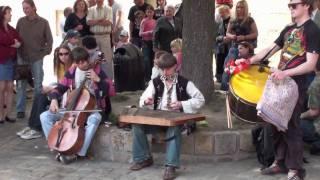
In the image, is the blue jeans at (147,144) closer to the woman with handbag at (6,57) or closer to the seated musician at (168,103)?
the seated musician at (168,103)

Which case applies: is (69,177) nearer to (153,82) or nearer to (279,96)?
(153,82)

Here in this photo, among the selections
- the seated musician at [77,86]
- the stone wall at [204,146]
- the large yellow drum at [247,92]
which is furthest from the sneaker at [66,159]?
the large yellow drum at [247,92]

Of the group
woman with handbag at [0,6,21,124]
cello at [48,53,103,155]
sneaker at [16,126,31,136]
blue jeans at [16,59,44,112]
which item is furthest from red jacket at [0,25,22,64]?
cello at [48,53,103,155]

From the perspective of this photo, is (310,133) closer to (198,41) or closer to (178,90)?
(178,90)

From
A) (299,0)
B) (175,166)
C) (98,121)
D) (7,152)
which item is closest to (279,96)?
(299,0)

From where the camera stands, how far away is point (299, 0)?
552 centimetres

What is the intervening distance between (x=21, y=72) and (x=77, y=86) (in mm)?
1753

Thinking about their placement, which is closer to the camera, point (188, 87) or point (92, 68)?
point (188, 87)

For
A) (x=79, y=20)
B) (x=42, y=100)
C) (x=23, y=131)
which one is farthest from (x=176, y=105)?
(x=79, y=20)

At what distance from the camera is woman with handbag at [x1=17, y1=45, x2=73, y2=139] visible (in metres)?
7.46

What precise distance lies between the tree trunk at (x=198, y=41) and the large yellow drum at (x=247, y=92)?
1401mm

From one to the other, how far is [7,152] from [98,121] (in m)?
1.22

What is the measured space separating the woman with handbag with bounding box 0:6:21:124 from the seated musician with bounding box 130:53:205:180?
2.70m

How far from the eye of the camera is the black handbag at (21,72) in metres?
8.46
